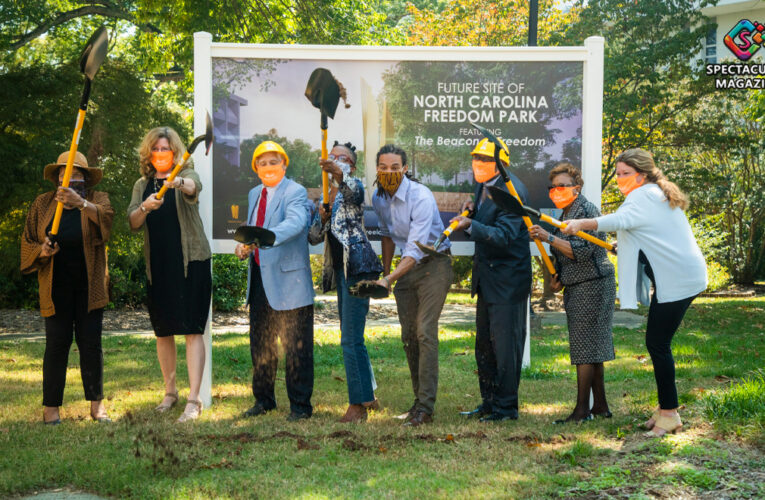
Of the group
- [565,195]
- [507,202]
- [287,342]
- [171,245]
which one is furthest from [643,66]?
[171,245]

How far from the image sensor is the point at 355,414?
603 centimetres

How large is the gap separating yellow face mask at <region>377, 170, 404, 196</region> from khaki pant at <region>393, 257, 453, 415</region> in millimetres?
606

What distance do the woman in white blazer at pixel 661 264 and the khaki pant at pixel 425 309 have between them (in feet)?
3.63

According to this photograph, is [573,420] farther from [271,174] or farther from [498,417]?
[271,174]

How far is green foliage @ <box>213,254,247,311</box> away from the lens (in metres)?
14.5

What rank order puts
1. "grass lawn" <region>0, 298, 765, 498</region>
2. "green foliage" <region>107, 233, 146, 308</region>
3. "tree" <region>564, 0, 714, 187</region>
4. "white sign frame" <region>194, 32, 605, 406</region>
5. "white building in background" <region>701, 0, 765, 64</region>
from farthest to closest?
"white building in background" <region>701, 0, 765, 64</region> → "tree" <region>564, 0, 714, 187</region> → "green foliage" <region>107, 233, 146, 308</region> → "white sign frame" <region>194, 32, 605, 406</region> → "grass lawn" <region>0, 298, 765, 498</region>

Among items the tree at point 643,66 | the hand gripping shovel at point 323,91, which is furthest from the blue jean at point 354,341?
the tree at point 643,66

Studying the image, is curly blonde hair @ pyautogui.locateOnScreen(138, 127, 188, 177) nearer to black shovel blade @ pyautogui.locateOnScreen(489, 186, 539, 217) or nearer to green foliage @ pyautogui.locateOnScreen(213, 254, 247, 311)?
black shovel blade @ pyautogui.locateOnScreen(489, 186, 539, 217)

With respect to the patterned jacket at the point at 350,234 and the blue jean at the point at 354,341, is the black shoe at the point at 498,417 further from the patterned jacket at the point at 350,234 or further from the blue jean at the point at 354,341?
the patterned jacket at the point at 350,234

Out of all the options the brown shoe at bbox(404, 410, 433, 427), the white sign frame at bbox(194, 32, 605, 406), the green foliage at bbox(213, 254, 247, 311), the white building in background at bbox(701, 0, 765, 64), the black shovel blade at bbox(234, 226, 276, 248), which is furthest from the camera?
the white building in background at bbox(701, 0, 765, 64)

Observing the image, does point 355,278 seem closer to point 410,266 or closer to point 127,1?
point 410,266

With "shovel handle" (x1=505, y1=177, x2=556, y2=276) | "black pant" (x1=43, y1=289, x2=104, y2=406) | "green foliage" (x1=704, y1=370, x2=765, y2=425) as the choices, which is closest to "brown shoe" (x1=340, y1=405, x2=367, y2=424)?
"shovel handle" (x1=505, y1=177, x2=556, y2=276)

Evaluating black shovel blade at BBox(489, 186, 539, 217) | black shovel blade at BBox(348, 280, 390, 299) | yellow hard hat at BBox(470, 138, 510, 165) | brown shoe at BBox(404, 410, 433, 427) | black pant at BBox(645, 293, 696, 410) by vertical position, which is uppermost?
yellow hard hat at BBox(470, 138, 510, 165)

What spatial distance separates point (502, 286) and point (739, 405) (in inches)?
72.5
